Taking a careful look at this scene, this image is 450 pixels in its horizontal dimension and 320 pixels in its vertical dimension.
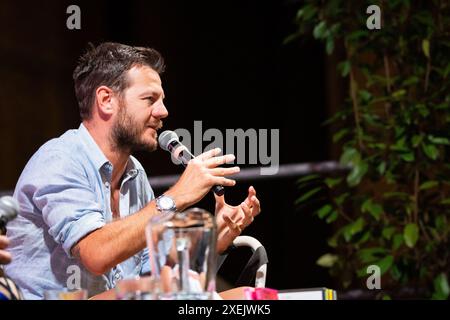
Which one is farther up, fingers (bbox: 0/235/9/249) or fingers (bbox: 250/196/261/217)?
fingers (bbox: 250/196/261/217)

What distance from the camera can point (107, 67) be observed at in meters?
1.81

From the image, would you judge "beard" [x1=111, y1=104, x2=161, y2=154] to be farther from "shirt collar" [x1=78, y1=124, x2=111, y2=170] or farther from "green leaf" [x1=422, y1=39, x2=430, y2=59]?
"green leaf" [x1=422, y1=39, x2=430, y2=59]

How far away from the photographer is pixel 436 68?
2.74 meters

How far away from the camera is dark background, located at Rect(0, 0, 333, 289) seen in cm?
286

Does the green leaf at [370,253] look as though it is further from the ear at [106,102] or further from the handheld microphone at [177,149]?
the ear at [106,102]

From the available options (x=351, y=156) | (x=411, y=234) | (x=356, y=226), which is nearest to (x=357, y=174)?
(x=351, y=156)

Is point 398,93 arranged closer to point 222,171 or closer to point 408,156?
point 408,156

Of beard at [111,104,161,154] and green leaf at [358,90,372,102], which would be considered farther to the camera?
green leaf at [358,90,372,102]

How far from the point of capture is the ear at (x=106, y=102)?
180 centimetres

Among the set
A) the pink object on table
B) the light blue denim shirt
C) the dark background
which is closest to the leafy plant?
the dark background

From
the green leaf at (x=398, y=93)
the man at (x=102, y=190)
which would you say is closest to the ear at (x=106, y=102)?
the man at (x=102, y=190)

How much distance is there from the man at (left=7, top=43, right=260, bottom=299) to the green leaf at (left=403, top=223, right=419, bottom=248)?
906 mm

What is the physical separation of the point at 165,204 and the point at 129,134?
0.93ft
